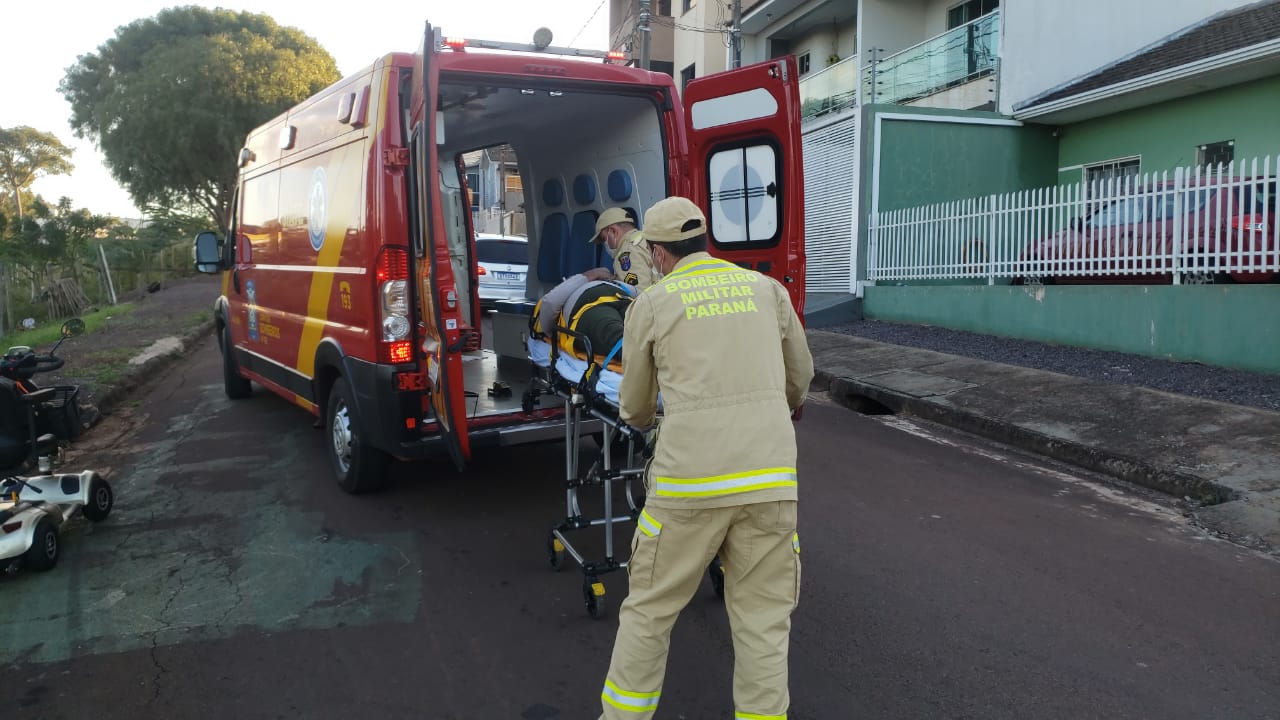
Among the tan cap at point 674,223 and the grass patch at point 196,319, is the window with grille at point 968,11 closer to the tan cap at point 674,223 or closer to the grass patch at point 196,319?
the grass patch at point 196,319

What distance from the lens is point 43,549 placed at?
14.4ft

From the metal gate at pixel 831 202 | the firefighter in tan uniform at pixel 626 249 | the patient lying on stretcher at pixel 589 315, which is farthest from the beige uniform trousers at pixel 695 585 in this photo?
the metal gate at pixel 831 202

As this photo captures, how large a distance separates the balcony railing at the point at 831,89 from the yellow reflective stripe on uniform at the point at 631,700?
50.4 ft

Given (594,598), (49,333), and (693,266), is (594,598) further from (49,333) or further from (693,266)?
(49,333)

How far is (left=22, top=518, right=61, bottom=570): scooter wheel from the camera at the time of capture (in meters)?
4.34

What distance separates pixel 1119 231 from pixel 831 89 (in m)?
9.63

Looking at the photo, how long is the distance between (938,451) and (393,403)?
4.18m

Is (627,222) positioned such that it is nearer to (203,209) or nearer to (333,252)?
(333,252)

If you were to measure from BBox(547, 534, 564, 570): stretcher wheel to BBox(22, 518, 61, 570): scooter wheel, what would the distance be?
2.42 m

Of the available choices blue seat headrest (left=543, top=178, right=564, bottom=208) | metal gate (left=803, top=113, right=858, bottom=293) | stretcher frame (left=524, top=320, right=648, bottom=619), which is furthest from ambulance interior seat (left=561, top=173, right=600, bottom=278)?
metal gate (left=803, top=113, right=858, bottom=293)

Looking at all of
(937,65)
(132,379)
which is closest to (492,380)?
(132,379)

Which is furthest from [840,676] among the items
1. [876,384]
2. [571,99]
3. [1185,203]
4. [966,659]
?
[1185,203]

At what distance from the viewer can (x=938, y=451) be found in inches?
273

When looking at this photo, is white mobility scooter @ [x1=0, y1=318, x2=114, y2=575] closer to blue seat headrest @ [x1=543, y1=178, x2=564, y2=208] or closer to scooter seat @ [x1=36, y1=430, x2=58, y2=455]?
scooter seat @ [x1=36, y1=430, x2=58, y2=455]
